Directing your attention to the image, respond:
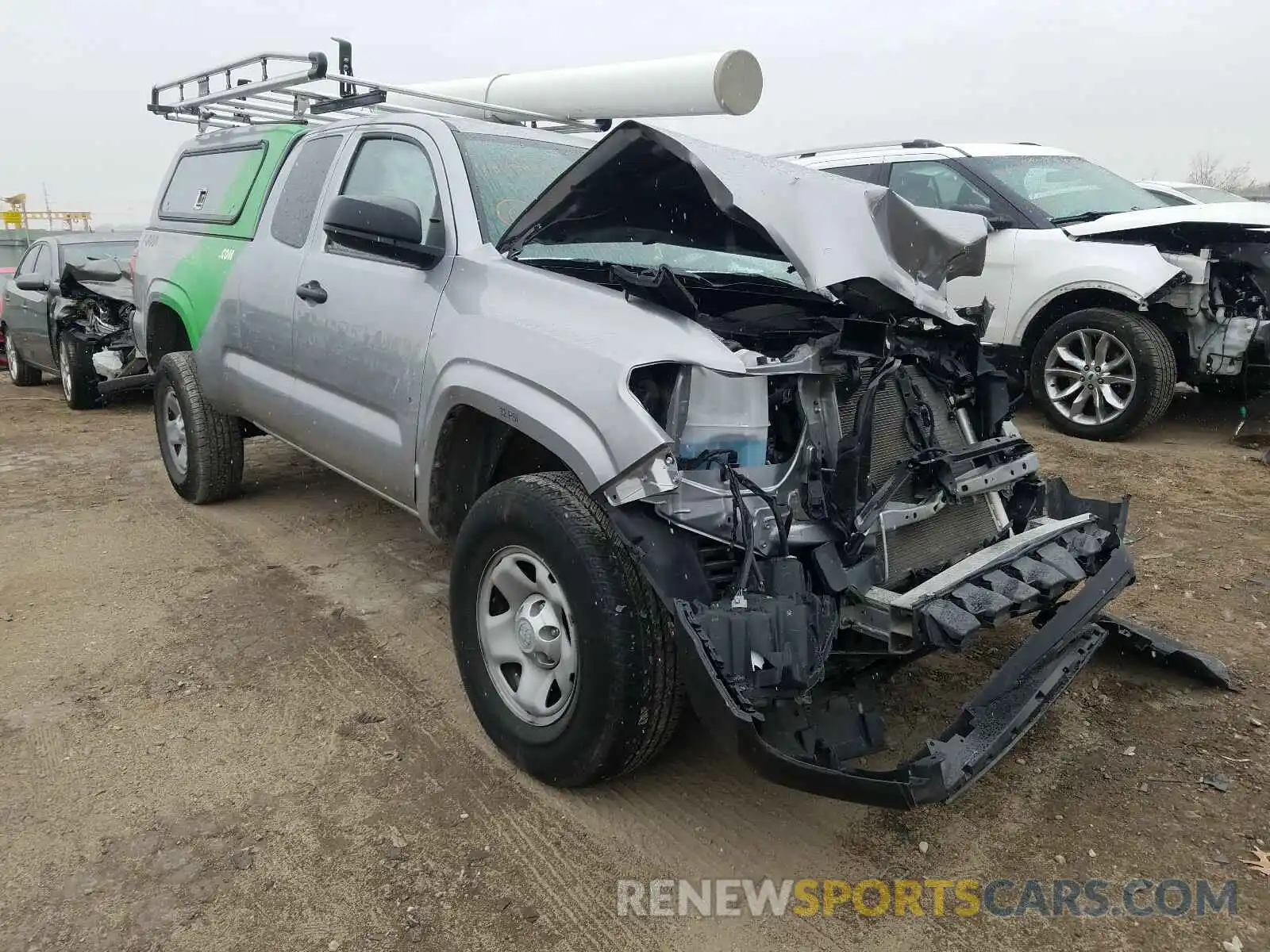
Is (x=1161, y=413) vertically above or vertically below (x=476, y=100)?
below

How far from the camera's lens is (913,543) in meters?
2.66

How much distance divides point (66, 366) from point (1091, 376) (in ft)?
29.7

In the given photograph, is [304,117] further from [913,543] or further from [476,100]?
[913,543]

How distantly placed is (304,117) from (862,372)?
12.8ft

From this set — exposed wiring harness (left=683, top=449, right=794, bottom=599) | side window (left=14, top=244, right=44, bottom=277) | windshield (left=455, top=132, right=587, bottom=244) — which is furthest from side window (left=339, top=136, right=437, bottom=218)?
side window (left=14, top=244, right=44, bottom=277)

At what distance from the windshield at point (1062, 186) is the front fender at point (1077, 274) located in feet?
1.14

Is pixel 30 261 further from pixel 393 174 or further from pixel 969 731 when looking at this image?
pixel 969 731

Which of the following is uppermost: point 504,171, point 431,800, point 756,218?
point 504,171

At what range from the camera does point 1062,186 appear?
7.11 meters

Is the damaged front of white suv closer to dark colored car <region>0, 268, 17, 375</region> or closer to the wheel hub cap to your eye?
the wheel hub cap

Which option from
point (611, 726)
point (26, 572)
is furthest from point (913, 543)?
point (26, 572)

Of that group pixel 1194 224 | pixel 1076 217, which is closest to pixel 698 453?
pixel 1194 224

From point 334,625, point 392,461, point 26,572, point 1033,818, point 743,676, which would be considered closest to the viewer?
point 743,676

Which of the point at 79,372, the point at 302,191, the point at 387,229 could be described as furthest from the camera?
the point at 79,372
